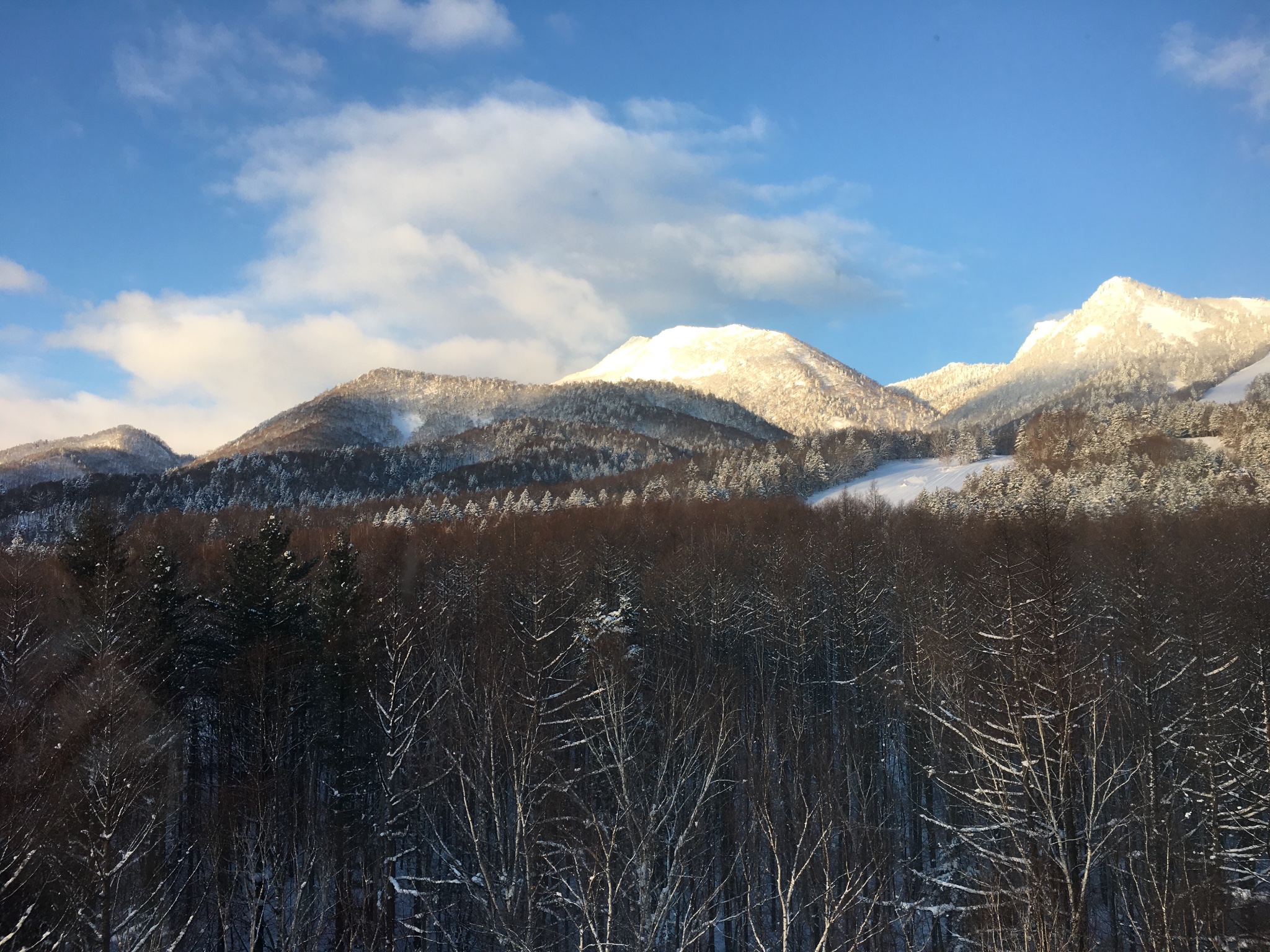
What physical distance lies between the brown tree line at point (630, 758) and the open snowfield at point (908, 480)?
79.7 metres

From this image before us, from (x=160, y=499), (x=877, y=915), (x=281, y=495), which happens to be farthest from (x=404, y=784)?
(x=160, y=499)

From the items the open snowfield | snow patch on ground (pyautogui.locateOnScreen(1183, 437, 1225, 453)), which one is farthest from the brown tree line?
the open snowfield

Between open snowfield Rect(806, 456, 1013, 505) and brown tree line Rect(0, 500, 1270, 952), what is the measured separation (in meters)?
79.7

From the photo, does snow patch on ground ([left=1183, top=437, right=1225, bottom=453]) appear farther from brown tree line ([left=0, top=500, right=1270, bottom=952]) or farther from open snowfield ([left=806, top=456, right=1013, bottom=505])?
brown tree line ([left=0, top=500, right=1270, bottom=952])

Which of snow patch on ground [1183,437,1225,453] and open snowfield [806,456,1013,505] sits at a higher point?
snow patch on ground [1183,437,1225,453]

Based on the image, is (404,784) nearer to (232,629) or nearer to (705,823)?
(232,629)

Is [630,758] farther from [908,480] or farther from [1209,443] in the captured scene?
[908,480]

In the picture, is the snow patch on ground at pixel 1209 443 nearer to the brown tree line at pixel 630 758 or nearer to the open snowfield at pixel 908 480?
the open snowfield at pixel 908 480

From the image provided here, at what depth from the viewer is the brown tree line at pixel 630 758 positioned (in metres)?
14.2

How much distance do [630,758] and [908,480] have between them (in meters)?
140

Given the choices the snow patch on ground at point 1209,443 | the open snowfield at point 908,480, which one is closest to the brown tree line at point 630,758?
the snow patch on ground at point 1209,443

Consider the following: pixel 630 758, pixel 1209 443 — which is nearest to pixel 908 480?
pixel 1209 443

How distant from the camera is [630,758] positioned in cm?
1234

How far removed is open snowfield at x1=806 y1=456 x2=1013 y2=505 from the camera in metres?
126
